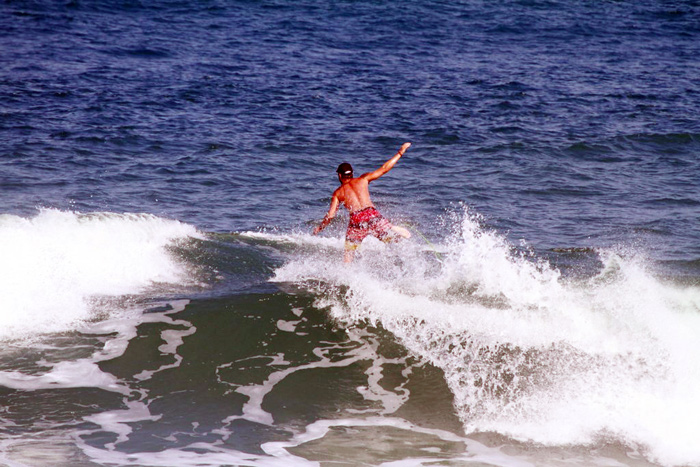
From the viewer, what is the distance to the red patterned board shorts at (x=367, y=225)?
1031 centimetres

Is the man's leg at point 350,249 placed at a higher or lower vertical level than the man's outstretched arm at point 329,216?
lower

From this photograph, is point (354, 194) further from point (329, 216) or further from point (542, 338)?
point (542, 338)

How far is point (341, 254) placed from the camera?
11.8 metres

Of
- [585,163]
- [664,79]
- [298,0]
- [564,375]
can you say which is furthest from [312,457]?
[298,0]

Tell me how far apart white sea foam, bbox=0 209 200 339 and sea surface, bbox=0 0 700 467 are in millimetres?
40

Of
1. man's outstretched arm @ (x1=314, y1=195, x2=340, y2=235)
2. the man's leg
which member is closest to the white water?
the man's leg

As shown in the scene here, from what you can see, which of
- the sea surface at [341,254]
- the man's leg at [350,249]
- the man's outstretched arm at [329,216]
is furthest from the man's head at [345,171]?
the sea surface at [341,254]

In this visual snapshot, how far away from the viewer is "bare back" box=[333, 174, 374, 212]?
10352 mm

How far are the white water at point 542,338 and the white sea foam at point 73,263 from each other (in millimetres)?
1946

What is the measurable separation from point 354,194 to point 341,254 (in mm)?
1702

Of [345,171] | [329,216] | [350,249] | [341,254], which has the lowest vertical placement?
[341,254]

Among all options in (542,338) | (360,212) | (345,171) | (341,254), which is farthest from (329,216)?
(542,338)

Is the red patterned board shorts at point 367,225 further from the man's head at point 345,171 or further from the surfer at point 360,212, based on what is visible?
the man's head at point 345,171

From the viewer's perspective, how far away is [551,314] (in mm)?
8633
